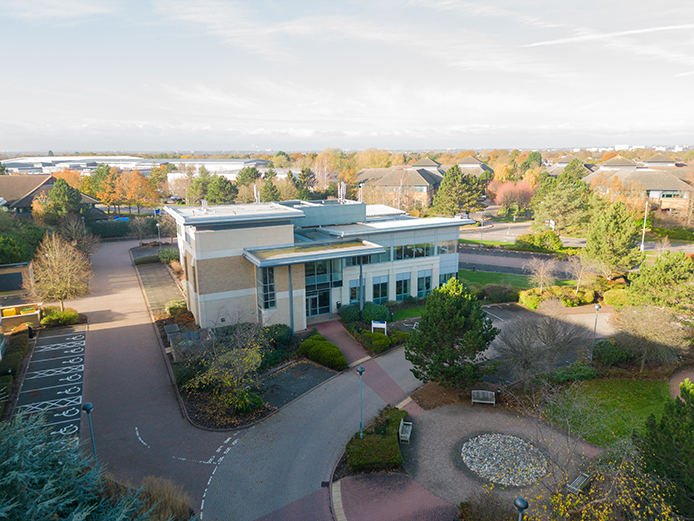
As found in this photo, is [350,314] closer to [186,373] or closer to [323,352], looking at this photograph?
[323,352]

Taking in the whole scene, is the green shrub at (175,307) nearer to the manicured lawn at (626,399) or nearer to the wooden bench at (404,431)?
the wooden bench at (404,431)

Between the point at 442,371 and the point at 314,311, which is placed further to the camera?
the point at 314,311

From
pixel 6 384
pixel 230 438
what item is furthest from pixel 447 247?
pixel 6 384

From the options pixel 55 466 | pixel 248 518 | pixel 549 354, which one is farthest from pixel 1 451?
pixel 549 354

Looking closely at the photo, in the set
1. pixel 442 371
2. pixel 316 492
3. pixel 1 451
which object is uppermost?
pixel 1 451

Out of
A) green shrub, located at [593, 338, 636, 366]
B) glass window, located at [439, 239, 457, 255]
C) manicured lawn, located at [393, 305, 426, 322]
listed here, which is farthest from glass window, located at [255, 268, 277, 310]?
green shrub, located at [593, 338, 636, 366]

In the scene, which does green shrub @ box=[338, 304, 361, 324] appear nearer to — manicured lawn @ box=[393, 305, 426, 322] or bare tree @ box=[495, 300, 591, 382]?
manicured lawn @ box=[393, 305, 426, 322]

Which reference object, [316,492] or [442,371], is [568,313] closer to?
[442,371]
